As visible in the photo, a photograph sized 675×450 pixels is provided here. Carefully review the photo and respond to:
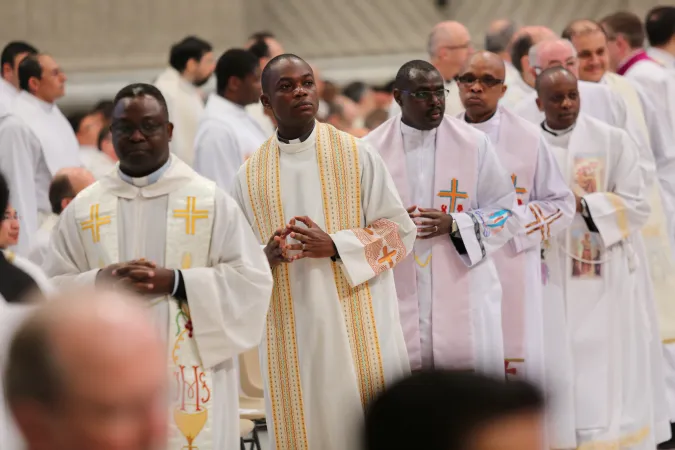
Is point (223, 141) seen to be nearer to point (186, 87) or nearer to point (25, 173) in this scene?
point (25, 173)

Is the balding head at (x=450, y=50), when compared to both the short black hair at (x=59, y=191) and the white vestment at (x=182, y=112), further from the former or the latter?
the short black hair at (x=59, y=191)

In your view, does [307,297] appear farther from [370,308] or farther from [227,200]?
[227,200]

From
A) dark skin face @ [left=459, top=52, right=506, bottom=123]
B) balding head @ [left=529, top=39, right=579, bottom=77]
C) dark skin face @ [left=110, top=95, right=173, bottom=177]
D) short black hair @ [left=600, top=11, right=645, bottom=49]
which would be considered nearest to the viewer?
dark skin face @ [left=110, top=95, right=173, bottom=177]

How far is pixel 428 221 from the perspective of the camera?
6105 millimetres

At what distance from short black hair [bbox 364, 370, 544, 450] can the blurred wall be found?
12.3 meters

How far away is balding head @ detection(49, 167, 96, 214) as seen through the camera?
7.13m

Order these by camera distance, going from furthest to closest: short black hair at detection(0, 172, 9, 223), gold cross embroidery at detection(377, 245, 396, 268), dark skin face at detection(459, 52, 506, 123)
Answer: dark skin face at detection(459, 52, 506, 123) → gold cross embroidery at detection(377, 245, 396, 268) → short black hair at detection(0, 172, 9, 223)

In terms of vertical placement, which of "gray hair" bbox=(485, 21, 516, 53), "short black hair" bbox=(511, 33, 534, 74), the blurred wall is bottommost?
"short black hair" bbox=(511, 33, 534, 74)

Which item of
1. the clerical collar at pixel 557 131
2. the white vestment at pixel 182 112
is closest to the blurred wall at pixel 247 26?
the white vestment at pixel 182 112

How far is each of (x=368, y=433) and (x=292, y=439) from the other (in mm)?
3698

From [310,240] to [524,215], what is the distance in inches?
59.1

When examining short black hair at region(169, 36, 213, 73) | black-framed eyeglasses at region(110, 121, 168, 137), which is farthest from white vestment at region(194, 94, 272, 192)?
black-framed eyeglasses at region(110, 121, 168, 137)

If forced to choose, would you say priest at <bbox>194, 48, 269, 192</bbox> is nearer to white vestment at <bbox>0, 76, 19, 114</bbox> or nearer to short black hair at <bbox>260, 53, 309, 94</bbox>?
white vestment at <bbox>0, 76, 19, 114</bbox>

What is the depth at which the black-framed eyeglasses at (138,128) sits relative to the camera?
513cm
